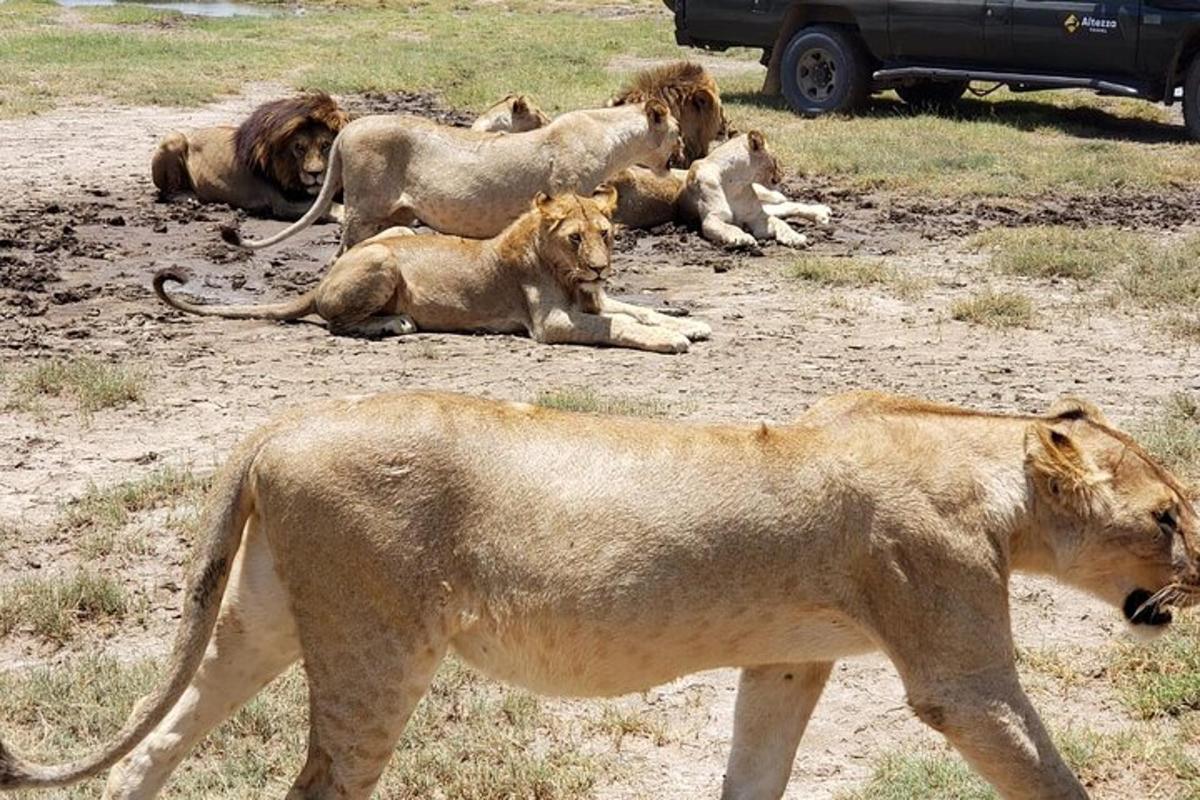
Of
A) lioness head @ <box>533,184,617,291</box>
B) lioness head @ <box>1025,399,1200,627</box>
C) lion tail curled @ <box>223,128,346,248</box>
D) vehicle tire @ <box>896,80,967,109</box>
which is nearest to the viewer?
lioness head @ <box>1025,399,1200,627</box>

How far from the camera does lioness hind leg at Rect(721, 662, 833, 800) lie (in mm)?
4121

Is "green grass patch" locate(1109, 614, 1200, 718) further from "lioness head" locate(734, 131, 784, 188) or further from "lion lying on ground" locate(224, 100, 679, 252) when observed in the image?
"lioness head" locate(734, 131, 784, 188)

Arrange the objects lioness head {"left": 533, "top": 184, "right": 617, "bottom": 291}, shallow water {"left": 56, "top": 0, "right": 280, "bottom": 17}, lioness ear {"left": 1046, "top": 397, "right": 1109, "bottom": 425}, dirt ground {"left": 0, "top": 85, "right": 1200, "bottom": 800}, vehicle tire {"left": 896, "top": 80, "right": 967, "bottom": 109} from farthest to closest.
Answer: shallow water {"left": 56, "top": 0, "right": 280, "bottom": 17}
vehicle tire {"left": 896, "top": 80, "right": 967, "bottom": 109}
lioness head {"left": 533, "top": 184, "right": 617, "bottom": 291}
dirt ground {"left": 0, "top": 85, "right": 1200, "bottom": 800}
lioness ear {"left": 1046, "top": 397, "right": 1109, "bottom": 425}

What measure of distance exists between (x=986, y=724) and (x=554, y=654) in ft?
2.94

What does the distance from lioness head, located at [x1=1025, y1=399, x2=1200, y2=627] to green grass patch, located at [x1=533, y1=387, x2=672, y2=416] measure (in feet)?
12.8

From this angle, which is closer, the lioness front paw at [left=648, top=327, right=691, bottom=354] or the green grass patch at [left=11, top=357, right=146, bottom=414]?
the green grass patch at [left=11, top=357, right=146, bottom=414]

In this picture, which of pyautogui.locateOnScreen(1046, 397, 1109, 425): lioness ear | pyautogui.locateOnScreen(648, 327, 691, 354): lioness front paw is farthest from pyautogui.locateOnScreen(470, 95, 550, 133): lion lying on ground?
pyautogui.locateOnScreen(1046, 397, 1109, 425): lioness ear

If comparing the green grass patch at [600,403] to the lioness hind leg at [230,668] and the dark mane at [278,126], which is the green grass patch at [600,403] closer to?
the lioness hind leg at [230,668]

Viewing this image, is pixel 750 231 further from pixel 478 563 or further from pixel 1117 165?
pixel 478 563

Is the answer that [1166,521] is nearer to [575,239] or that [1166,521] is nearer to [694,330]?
[694,330]

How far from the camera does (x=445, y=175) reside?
11250 millimetres

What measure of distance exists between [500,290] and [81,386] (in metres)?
2.48

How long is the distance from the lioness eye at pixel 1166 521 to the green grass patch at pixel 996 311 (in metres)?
5.75

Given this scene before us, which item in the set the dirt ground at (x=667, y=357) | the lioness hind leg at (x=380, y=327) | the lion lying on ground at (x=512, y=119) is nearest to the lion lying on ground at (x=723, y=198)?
the dirt ground at (x=667, y=357)
